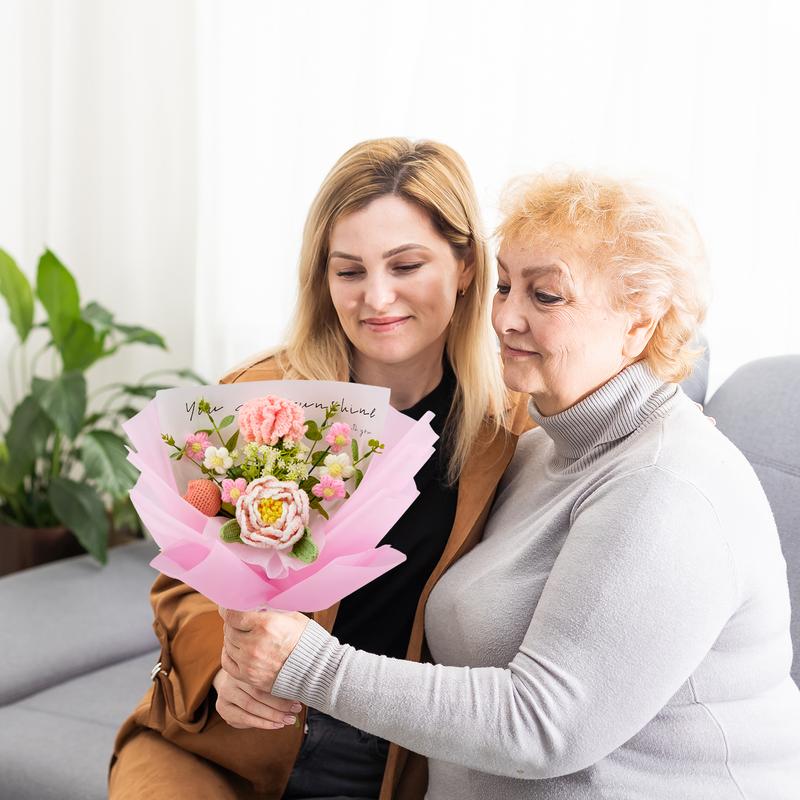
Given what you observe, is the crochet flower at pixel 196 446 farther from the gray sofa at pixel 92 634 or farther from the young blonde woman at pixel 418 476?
the gray sofa at pixel 92 634

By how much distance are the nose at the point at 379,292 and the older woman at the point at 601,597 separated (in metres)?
0.20

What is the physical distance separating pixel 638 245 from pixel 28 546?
2288mm

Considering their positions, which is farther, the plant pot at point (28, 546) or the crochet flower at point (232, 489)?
the plant pot at point (28, 546)

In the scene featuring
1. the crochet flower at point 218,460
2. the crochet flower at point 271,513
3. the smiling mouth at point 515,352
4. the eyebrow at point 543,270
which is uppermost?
the eyebrow at point 543,270

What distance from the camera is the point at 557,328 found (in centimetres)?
127

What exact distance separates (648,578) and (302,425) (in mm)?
426

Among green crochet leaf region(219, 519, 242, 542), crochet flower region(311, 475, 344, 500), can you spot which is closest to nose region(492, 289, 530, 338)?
crochet flower region(311, 475, 344, 500)

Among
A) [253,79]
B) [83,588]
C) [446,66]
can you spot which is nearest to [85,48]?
[253,79]

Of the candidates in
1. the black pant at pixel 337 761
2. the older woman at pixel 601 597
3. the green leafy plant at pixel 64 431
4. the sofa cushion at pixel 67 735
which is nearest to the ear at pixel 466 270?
the older woman at pixel 601 597

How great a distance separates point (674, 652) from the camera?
1.08 metres

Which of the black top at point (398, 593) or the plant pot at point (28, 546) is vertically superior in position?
the black top at point (398, 593)

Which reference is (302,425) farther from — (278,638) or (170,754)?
(170,754)

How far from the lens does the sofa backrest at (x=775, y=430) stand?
1.63m

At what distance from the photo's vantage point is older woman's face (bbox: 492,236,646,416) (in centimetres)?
125
